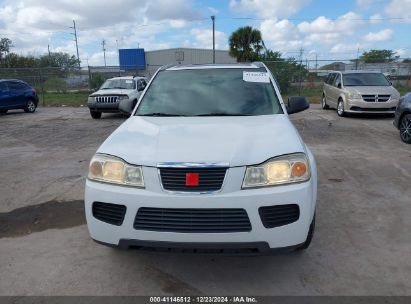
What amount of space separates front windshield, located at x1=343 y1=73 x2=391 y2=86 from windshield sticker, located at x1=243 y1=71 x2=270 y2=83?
10.6 meters

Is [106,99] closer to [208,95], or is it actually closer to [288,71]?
[208,95]

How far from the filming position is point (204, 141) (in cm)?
316

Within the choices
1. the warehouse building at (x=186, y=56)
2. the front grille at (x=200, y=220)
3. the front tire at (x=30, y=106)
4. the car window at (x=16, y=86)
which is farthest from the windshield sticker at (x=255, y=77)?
the warehouse building at (x=186, y=56)

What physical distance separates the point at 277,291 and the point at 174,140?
148cm

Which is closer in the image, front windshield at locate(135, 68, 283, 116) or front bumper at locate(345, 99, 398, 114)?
front windshield at locate(135, 68, 283, 116)

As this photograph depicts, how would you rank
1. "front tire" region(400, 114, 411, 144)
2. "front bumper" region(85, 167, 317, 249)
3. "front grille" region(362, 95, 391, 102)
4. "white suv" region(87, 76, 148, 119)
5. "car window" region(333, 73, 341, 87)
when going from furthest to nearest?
"car window" region(333, 73, 341, 87)
"white suv" region(87, 76, 148, 119)
"front grille" region(362, 95, 391, 102)
"front tire" region(400, 114, 411, 144)
"front bumper" region(85, 167, 317, 249)

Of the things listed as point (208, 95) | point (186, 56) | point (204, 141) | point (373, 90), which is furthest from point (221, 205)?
point (186, 56)

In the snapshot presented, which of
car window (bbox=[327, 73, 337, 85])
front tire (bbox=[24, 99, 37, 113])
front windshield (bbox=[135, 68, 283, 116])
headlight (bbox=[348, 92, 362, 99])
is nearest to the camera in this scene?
front windshield (bbox=[135, 68, 283, 116])

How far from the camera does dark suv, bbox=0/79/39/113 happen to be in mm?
16719

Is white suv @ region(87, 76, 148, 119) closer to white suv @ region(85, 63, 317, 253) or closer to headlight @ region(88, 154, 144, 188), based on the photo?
headlight @ region(88, 154, 144, 188)

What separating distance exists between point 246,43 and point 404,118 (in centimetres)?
2286

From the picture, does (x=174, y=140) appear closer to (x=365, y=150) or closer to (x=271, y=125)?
(x=271, y=125)

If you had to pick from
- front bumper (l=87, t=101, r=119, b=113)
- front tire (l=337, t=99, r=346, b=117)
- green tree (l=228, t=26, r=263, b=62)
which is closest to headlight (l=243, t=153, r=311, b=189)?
front tire (l=337, t=99, r=346, b=117)

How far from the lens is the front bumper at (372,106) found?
13.1m
